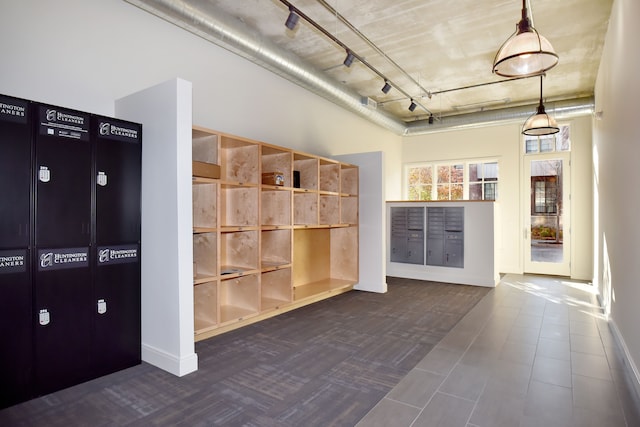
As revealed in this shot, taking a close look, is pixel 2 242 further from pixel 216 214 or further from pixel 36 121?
pixel 216 214

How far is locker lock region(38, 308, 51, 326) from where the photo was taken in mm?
2476

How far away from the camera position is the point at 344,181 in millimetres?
5902

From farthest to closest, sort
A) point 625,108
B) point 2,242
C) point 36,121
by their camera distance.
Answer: point 625,108 → point 36,121 → point 2,242

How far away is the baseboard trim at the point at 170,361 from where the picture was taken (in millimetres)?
2820

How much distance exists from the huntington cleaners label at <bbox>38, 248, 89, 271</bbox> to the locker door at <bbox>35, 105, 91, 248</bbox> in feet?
0.14

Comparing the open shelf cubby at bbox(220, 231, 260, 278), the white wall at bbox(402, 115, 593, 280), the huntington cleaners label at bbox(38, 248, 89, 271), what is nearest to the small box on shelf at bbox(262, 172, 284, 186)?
the open shelf cubby at bbox(220, 231, 260, 278)

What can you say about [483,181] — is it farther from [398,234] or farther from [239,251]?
[239,251]

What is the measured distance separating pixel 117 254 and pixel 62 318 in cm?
56

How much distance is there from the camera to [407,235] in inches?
284

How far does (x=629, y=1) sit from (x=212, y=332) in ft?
15.0

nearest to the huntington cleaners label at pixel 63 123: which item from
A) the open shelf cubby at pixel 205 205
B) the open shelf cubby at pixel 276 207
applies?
the open shelf cubby at pixel 205 205

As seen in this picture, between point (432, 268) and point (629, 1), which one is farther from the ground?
point (629, 1)

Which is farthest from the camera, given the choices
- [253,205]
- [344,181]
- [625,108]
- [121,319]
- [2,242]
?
[344,181]

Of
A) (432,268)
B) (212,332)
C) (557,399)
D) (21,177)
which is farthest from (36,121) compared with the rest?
(432,268)
